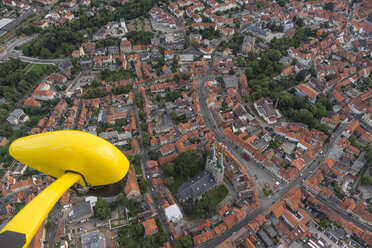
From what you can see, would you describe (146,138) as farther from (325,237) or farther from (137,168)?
(325,237)

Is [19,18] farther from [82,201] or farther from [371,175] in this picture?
[371,175]

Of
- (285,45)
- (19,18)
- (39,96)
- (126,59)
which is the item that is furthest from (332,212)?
(19,18)

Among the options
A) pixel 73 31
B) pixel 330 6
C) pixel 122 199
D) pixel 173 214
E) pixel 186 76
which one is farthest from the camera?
pixel 330 6

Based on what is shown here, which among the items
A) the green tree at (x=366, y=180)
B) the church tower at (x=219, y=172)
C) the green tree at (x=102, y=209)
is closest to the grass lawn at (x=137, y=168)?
the green tree at (x=102, y=209)

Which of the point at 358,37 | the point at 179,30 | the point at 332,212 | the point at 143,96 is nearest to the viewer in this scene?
the point at 332,212

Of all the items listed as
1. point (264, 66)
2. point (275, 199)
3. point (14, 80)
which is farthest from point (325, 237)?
point (14, 80)

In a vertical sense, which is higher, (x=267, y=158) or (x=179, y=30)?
(x=179, y=30)

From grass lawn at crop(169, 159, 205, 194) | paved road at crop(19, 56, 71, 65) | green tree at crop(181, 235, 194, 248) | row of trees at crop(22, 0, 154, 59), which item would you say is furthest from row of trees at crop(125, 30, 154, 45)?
green tree at crop(181, 235, 194, 248)

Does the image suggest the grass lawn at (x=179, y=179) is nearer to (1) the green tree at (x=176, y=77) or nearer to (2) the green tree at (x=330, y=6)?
(1) the green tree at (x=176, y=77)
